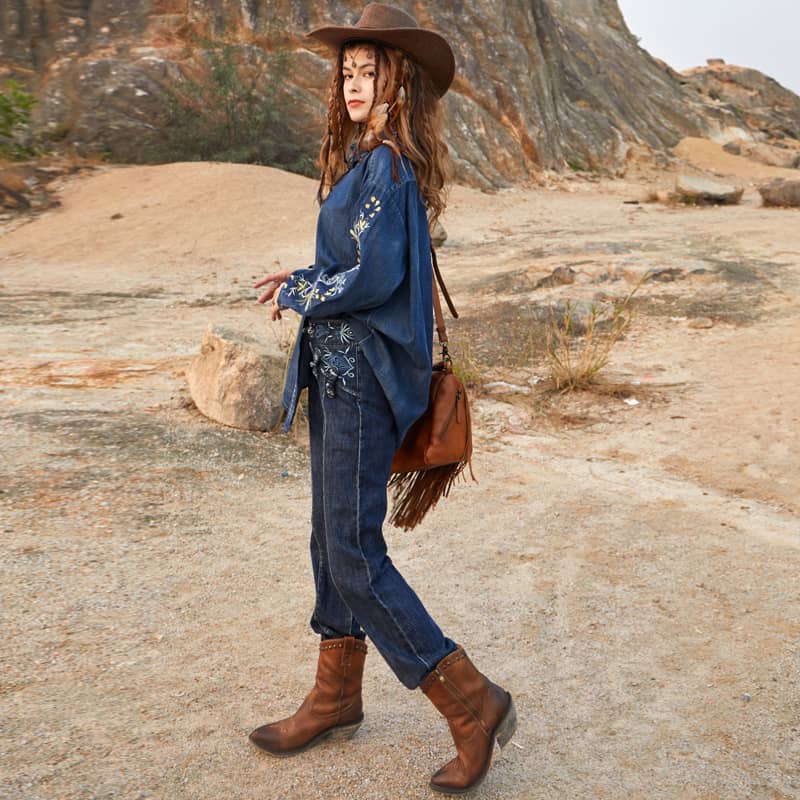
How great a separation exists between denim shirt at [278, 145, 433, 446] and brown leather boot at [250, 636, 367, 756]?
1.94 ft

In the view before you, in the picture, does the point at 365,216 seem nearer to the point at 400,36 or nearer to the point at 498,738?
the point at 400,36

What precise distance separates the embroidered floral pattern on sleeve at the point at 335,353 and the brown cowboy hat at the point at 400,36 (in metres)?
0.63

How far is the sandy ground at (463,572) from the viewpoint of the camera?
91.7 inches

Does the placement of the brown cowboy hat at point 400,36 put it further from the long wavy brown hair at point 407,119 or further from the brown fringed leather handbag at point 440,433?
the brown fringed leather handbag at point 440,433

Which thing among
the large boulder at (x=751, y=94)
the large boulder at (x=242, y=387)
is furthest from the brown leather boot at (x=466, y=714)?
the large boulder at (x=751, y=94)

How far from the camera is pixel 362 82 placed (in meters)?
2.08

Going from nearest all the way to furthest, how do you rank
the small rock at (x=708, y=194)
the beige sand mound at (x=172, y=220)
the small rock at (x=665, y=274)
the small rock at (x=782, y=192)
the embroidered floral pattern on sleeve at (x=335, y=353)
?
the embroidered floral pattern on sleeve at (x=335, y=353)
the small rock at (x=665, y=274)
the beige sand mound at (x=172, y=220)
the small rock at (x=782, y=192)
the small rock at (x=708, y=194)

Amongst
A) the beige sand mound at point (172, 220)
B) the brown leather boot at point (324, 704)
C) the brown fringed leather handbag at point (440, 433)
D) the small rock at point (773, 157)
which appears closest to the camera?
the brown fringed leather handbag at point (440, 433)

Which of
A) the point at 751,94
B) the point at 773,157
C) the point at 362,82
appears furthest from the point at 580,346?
the point at 751,94

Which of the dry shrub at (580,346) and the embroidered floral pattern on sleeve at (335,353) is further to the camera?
the dry shrub at (580,346)

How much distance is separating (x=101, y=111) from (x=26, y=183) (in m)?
2.87

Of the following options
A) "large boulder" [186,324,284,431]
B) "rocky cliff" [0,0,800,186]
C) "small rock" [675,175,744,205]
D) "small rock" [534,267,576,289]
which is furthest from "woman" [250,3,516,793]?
"small rock" [675,175,744,205]

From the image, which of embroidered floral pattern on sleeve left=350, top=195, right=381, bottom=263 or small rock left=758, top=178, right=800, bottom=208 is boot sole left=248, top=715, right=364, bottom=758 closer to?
embroidered floral pattern on sleeve left=350, top=195, right=381, bottom=263

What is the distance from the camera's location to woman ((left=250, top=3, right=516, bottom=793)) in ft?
6.49
